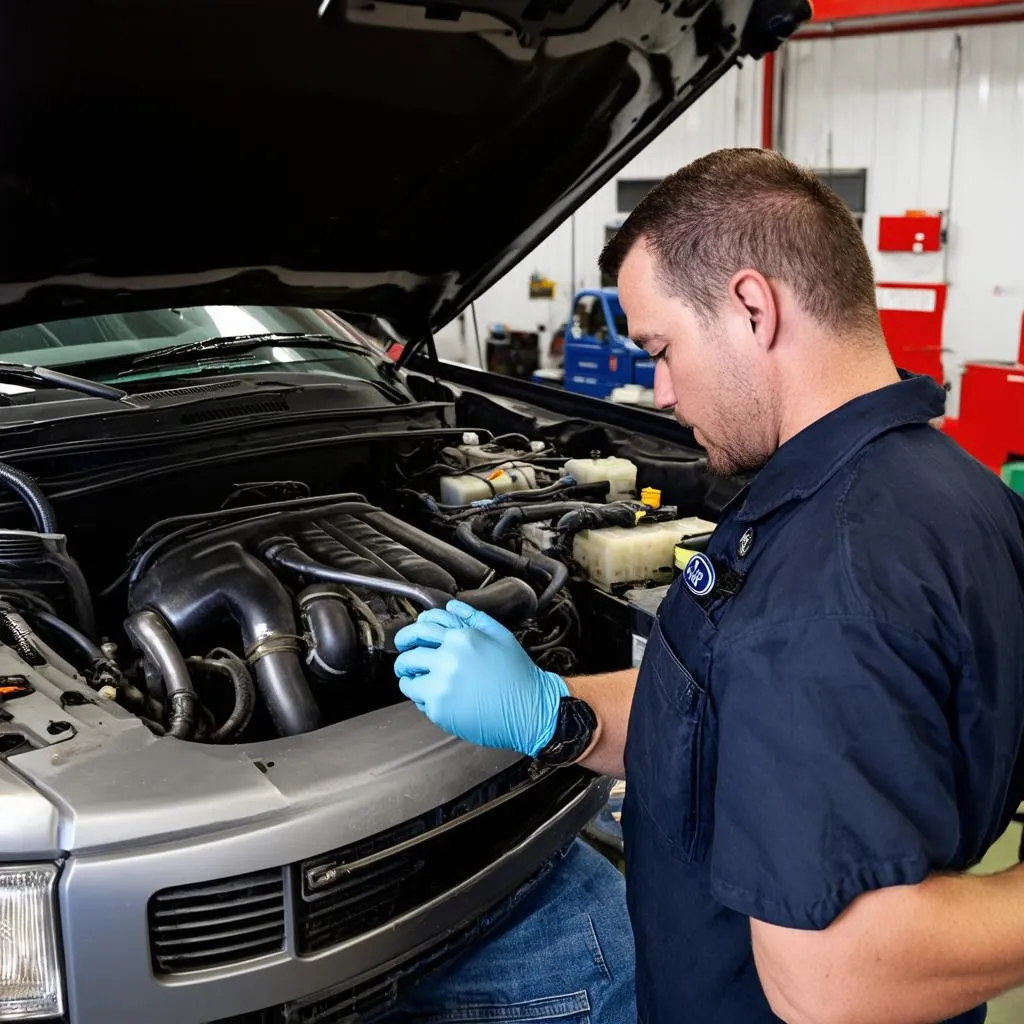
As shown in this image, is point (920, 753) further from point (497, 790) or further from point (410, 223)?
point (410, 223)

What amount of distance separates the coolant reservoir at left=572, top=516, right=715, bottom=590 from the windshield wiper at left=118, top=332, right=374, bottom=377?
0.96 meters

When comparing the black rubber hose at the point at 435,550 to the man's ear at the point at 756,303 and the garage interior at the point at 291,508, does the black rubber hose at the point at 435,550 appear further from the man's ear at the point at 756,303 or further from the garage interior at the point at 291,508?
the man's ear at the point at 756,303

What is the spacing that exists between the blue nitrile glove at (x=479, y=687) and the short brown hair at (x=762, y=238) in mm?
538

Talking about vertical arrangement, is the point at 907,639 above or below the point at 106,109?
below

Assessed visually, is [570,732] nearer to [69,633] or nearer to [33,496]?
[69,633]

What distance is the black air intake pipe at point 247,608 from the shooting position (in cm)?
146

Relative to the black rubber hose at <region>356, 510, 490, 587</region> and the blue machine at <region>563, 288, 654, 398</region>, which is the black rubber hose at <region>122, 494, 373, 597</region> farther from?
the blue machine at <region>563, 288, 654, 398</region>

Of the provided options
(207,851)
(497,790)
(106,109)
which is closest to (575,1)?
(106,109)

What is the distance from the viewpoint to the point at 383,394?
2459mm

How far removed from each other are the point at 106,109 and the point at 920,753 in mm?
1501

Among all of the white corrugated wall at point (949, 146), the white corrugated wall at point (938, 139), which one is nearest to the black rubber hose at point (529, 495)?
the white corrugated wall at point (938, 139)

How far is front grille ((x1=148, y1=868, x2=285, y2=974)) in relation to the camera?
3.84 feet

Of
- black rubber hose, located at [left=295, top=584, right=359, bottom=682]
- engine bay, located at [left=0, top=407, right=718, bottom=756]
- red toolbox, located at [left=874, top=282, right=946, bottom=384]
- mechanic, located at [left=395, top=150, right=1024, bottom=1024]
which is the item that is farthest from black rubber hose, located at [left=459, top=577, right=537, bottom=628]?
red toolbox, located at [left=874, top=282, right=946, bottom=384]

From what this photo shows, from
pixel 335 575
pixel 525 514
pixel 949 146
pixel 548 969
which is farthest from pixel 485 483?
pixel 949 146
